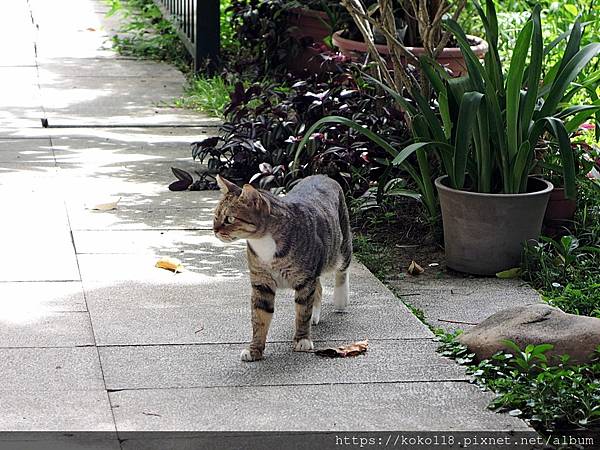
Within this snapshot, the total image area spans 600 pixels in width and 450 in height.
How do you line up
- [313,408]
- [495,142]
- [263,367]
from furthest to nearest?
1. [495,142]
2. [263,367]
3. [313,408]

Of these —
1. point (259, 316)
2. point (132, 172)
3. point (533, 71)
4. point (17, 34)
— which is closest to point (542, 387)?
point (259, 316)

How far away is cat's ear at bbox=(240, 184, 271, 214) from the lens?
15.5 feet

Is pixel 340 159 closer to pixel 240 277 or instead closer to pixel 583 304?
pixel 240 277

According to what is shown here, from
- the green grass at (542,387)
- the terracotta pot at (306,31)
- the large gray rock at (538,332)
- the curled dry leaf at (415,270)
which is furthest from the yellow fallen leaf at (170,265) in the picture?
the terracotta pot at (306,31)

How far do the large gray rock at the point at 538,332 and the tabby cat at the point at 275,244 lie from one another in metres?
0.77

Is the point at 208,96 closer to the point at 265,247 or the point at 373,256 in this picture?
the point at 373,256

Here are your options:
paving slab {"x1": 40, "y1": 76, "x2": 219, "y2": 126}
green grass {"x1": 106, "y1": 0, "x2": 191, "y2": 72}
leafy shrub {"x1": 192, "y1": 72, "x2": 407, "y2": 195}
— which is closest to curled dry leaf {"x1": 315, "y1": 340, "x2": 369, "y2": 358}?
leafy shrub {"x1": 192, "y1": 72, "x2": 407, "y2": 195}

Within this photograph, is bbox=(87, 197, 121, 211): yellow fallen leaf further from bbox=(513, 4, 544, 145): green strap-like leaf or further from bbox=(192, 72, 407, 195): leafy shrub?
bbox=(513, 4, 544, 145): green strap-like leaf

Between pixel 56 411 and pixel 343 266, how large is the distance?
5.80ft

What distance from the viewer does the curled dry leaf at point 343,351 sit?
4961 mm

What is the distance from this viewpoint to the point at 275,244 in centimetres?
482

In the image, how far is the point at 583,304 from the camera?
18.2ft

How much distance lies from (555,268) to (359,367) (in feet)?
5.65

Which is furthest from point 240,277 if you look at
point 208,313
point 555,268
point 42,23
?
point 42,23
